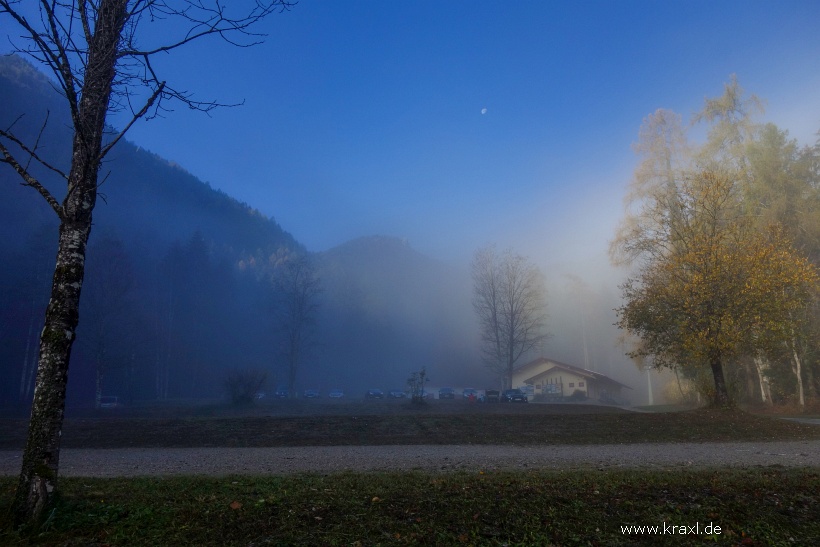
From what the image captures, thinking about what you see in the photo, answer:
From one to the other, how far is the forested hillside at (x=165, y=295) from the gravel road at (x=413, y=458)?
26.7 feet

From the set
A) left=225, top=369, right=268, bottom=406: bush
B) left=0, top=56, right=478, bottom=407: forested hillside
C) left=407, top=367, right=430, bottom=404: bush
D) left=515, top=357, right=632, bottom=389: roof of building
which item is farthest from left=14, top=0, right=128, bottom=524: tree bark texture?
left=515, top=357, right=632, bottom=389: roof of building

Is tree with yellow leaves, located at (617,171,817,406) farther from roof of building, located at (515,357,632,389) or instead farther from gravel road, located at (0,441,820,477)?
roof of building, located at (515,357,632,389)

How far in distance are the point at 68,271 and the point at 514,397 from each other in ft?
147

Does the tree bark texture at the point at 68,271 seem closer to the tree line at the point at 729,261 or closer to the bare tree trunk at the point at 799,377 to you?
the tree line at the point at 729,261

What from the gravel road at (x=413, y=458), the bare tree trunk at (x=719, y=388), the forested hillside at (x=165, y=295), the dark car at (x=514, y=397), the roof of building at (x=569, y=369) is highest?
the forested hillside at (x=165, y=295)

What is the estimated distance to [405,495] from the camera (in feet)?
18.8

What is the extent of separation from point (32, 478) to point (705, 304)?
2204 cm

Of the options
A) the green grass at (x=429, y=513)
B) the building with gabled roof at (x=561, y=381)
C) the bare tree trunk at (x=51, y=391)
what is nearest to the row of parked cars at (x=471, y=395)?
the building with gabled roof at (x=561, y=381)

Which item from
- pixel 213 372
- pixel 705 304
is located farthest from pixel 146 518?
pixel 213 372

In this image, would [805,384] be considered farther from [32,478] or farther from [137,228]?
[137,228]

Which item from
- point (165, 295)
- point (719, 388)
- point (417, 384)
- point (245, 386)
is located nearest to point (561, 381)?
point (417, 384)

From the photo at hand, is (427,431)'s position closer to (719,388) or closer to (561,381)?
(719,388)

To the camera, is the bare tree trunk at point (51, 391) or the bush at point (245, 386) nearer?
the bare tree trunk at point (51, 391)

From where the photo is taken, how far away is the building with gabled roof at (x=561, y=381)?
61.0 m
